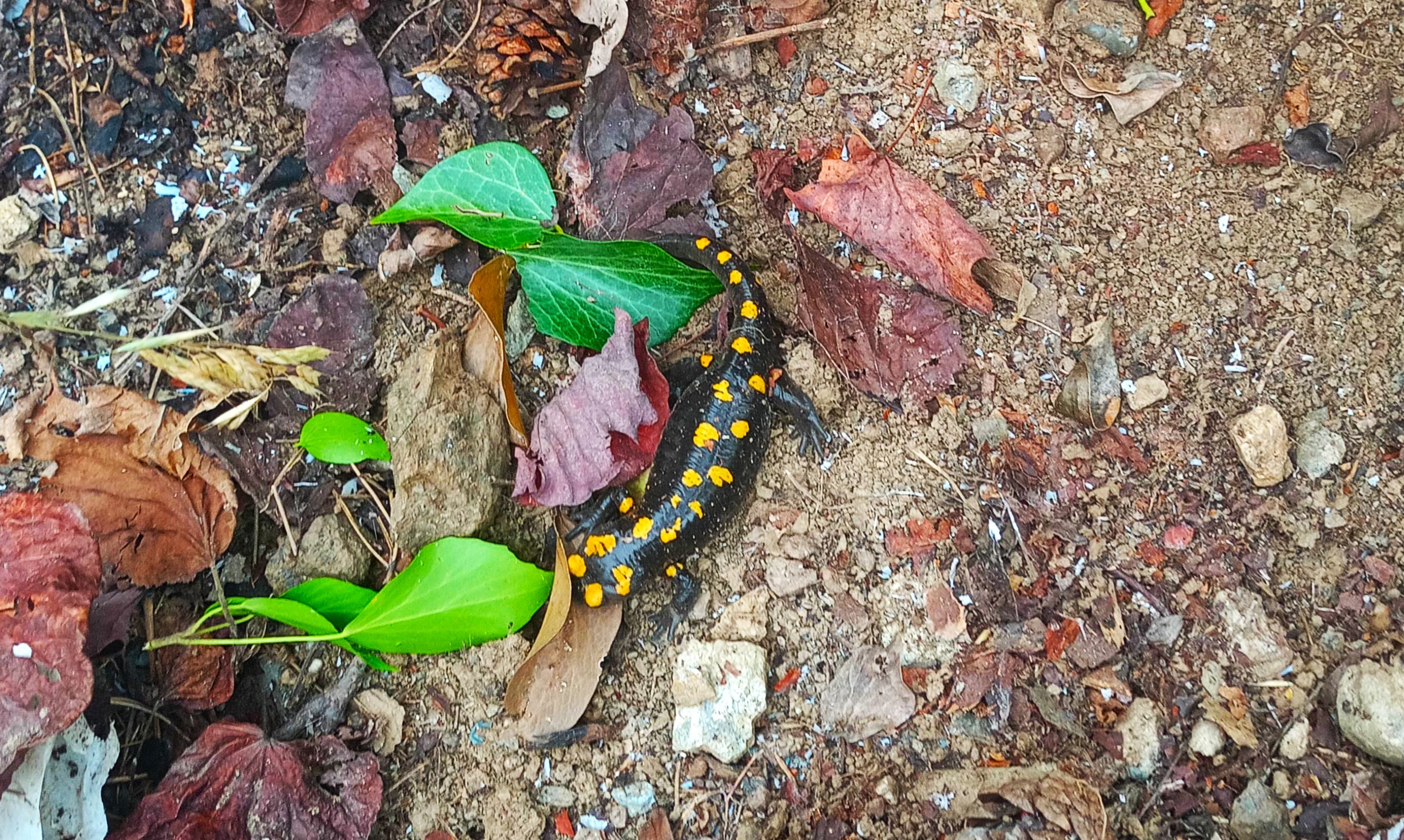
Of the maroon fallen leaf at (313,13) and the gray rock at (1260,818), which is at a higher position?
the maroon fallen leaf at (313,13)

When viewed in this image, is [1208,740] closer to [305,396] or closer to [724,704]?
[724,704]

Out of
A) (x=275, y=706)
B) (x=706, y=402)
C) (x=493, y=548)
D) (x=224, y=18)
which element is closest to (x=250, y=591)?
(x=275, y=706)

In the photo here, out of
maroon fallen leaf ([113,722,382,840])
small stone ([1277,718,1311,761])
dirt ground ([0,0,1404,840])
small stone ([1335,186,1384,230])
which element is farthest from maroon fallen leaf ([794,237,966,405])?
maroon fallen leaf ([113,722,382,840])

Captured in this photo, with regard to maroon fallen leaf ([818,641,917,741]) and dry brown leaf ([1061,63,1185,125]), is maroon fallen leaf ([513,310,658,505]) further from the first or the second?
dry brown leaf ([1061,63,1185,125])

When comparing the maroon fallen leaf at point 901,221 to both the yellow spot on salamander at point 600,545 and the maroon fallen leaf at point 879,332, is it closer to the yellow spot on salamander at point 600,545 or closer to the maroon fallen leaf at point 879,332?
the maroon fallen leaf at point 879,332

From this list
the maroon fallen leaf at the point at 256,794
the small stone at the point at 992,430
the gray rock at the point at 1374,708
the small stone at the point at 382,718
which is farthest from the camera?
the small stone at the point at 992,430

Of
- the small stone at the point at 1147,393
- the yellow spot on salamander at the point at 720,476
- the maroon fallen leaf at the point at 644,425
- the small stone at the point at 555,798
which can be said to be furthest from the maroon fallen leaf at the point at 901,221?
the small stone at the point at 555,798
